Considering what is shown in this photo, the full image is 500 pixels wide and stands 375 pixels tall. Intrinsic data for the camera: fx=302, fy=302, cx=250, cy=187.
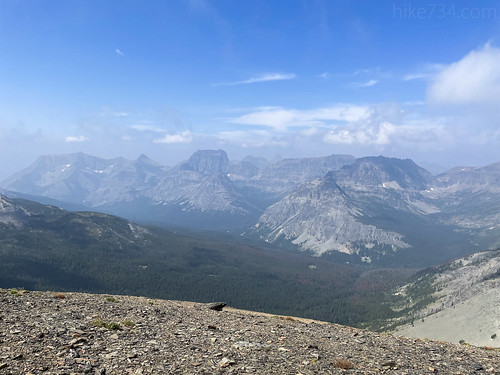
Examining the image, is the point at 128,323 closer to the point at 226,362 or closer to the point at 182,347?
the point at 182,347

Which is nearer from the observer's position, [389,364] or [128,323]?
[389,364]

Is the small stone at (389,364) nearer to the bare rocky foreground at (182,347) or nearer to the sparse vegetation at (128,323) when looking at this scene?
the bare rocky foreground at (182,347)

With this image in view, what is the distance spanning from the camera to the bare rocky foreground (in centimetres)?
1700

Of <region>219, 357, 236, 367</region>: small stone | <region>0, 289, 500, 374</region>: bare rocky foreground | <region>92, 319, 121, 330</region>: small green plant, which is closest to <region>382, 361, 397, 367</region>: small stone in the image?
<region>0, 289, 500, 374</region>: bare rocky foreground

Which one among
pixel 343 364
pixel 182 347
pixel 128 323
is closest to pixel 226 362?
pixel 182 347

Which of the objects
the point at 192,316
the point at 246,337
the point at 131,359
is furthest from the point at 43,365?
the point at 192,316

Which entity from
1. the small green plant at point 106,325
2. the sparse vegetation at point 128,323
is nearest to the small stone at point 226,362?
the small green plant at point 106,325

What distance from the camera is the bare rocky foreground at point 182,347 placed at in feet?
55.8

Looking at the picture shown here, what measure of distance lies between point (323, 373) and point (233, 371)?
5446mm

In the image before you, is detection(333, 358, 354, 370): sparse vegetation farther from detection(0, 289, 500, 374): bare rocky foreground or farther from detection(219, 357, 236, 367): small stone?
detection(219, 357, 236, 367): small stone

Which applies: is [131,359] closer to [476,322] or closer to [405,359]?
[405,359]

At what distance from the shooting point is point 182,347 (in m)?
20.6

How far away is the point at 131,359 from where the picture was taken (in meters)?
17.7

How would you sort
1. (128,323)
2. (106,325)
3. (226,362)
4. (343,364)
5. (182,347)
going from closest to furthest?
(226,362) → (343,364) → (182,347) → (106,325) → (128,323)
